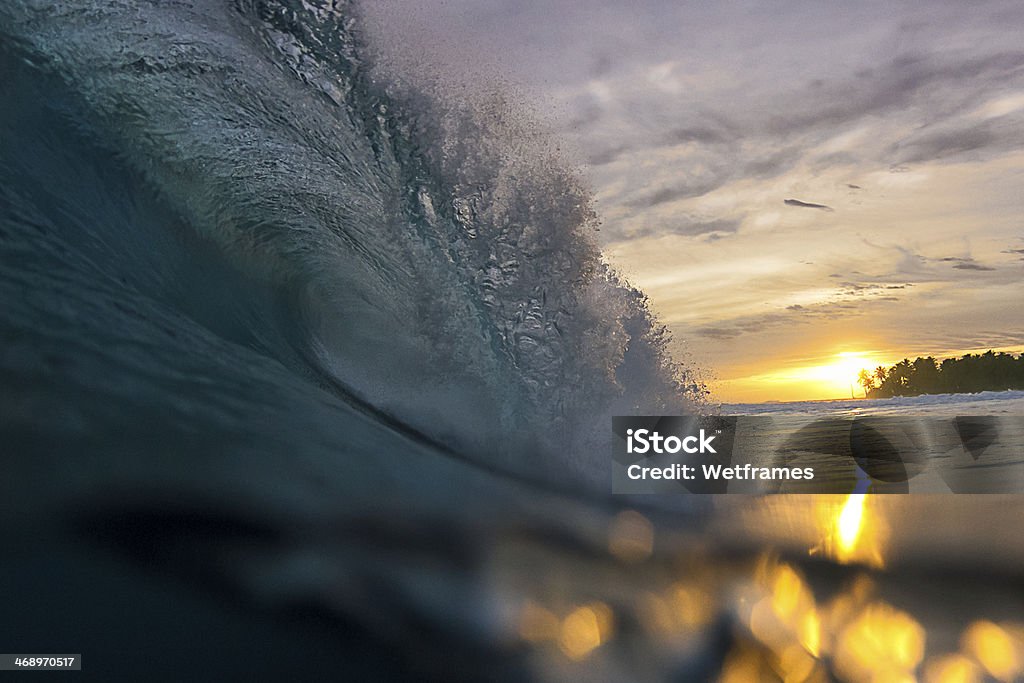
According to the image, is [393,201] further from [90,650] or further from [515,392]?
[90,650]

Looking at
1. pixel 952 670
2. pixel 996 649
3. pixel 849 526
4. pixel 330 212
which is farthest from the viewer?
pixel 330 212

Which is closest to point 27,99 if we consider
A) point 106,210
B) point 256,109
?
point 106,210

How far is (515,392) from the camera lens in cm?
525

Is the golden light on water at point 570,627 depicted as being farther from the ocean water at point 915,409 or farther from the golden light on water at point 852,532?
the ocean water at point 915,409

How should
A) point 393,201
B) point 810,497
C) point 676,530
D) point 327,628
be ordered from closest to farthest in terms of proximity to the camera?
point 327,628, point 676,530, point 810,497, point 393,201

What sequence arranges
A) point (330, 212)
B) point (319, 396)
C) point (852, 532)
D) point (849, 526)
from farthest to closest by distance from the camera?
point (330, 212), point (319, 396), point (849, 526), point (852, 532)

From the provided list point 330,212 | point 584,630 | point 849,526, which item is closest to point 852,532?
point 849,526

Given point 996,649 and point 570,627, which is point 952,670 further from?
point 570,627

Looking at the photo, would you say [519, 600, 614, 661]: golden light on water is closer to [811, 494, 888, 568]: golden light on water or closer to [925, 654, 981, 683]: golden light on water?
[925, 654, 981, 683]: golden light on water

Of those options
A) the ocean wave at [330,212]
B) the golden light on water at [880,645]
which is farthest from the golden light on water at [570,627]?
the ocean wave at [330,212]

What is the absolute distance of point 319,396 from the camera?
3600 mm

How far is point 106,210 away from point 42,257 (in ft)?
3.34

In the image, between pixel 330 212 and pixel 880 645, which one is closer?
pixel 880 645

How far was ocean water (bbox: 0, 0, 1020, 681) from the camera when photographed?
1935 mm
